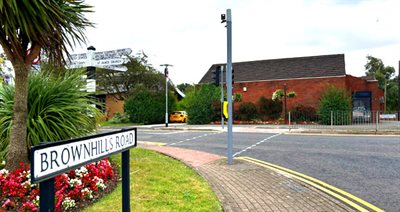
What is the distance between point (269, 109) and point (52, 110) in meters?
27.6

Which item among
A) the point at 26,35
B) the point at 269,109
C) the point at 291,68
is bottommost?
Answer: the point at 269,109

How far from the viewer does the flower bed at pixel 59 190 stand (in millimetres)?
4590

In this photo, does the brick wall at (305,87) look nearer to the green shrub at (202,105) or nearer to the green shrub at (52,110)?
the green shrub at (202,105)

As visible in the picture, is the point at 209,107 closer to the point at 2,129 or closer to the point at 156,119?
the point at 156,119

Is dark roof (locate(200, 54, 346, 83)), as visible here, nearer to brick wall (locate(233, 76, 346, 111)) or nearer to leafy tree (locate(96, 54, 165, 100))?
brick wall (locate(233, 76, 346, 111))

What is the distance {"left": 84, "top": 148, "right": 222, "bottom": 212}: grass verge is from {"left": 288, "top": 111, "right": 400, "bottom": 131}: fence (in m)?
16.1

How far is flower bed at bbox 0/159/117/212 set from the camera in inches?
181

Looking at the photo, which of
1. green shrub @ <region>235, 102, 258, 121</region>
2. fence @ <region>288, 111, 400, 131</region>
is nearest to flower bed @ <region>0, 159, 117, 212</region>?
fence @ <region>288, 111, 400, 131</region>

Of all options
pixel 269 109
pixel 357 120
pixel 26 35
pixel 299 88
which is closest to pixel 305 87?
pixel 299 88

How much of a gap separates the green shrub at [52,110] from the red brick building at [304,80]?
28.4m

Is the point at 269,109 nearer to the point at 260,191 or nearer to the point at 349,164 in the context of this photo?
the point at 349,164

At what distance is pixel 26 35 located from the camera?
5.78 metres

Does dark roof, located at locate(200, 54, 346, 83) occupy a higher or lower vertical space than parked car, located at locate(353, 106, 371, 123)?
higher

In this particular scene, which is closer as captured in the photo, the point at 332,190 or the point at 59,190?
the point at 59,190
